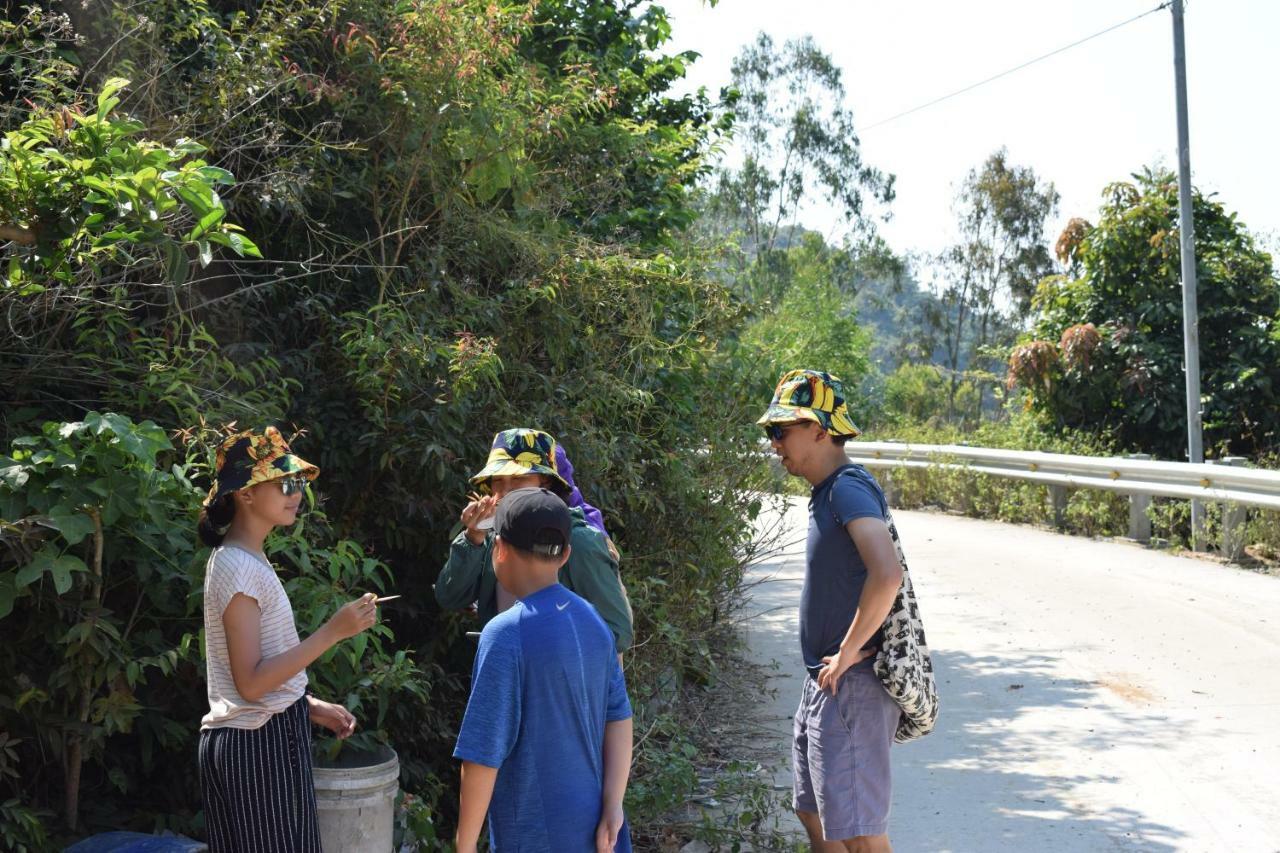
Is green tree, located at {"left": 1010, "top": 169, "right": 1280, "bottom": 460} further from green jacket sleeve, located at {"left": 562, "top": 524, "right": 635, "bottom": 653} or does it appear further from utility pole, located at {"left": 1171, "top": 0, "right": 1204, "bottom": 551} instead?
green jacket sleeve, located at {"left": 562, "top": 524, "right": 635, "bottom": 653}

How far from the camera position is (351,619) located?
11.0 feet

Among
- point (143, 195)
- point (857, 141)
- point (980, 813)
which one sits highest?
point (857, 141)

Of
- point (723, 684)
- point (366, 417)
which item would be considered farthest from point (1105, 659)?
point (366, 417)

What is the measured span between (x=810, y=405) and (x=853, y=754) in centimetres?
119

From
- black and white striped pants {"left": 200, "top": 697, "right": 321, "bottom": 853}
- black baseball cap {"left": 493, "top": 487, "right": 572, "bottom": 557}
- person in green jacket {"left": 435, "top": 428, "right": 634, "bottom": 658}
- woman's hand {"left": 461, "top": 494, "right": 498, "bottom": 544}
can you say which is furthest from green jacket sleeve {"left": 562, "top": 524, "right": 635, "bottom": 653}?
black and white striped pants {"left": 200, "top": 697, "right": 321, "bottom": 853}

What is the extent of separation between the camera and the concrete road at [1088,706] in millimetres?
5559

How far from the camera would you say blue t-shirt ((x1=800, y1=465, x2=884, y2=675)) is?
13.7 feet

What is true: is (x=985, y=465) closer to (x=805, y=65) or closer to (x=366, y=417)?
(x=366, y=417)

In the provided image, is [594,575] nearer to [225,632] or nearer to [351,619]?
[351,619]

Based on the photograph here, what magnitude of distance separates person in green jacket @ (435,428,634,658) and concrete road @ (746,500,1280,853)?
2.15 metres

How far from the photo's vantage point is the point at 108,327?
4492mm

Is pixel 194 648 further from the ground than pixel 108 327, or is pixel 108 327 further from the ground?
pixel 108 327

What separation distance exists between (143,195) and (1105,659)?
6.94m

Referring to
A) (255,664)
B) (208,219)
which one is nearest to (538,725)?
(255,664)
